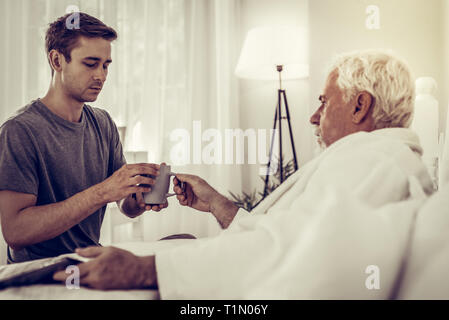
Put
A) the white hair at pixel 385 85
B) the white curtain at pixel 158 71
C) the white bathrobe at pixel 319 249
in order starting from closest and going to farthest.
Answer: the white bathrobe at pixel 319 249
the white hair at pixel 385 85
the white curtain at pixel 158 71

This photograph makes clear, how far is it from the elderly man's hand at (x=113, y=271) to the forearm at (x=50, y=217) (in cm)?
37

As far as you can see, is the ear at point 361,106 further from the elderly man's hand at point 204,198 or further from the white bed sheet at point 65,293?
the white bed sheet at point 65,293

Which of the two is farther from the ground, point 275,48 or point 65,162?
point 275,48

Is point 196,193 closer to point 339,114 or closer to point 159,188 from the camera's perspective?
point 159,188

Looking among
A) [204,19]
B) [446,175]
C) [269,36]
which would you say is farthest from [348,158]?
[204,19]

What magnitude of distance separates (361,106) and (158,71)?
2262 mm

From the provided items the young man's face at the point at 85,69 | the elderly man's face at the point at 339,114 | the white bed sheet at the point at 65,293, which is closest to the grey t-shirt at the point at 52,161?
the young man's face at the point at 85,69

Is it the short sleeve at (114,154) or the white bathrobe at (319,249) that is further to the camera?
the short sleeve at (114,154)

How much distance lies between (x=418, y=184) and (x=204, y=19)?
2873 millimetres

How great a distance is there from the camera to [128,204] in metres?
1.27

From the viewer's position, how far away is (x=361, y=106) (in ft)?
2.90

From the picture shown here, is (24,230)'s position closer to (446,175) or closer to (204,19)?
(446,175)

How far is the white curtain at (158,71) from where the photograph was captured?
7.39 ft

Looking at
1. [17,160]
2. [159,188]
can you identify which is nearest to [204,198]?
[159,188]
